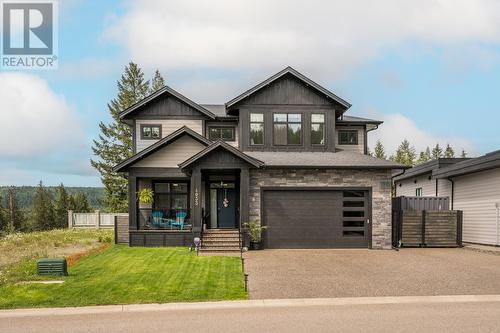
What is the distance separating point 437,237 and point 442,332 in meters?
14.6

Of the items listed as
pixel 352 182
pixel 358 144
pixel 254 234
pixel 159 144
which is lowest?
pixel 254 234

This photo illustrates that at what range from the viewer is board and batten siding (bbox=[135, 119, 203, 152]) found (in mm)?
23609

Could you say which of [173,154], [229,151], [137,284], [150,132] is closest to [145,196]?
[173,154]

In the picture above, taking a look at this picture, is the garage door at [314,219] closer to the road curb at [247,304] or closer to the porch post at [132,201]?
the porch post at [132,201]

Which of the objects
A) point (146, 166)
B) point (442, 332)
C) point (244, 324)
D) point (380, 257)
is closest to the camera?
point (442, 332)

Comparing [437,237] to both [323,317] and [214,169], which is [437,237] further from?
[323,317]

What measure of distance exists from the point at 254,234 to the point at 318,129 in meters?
6.46

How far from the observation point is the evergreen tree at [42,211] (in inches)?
3024

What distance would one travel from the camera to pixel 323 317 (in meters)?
8.67

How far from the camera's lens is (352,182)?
67.2 ft

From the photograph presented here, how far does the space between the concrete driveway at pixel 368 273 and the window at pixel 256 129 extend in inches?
226

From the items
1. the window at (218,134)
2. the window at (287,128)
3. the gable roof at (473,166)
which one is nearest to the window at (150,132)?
the window at (218,134)

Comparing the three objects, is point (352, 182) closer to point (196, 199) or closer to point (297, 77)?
point (297, 77)

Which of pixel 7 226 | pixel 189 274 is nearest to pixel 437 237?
pixel 189 274
